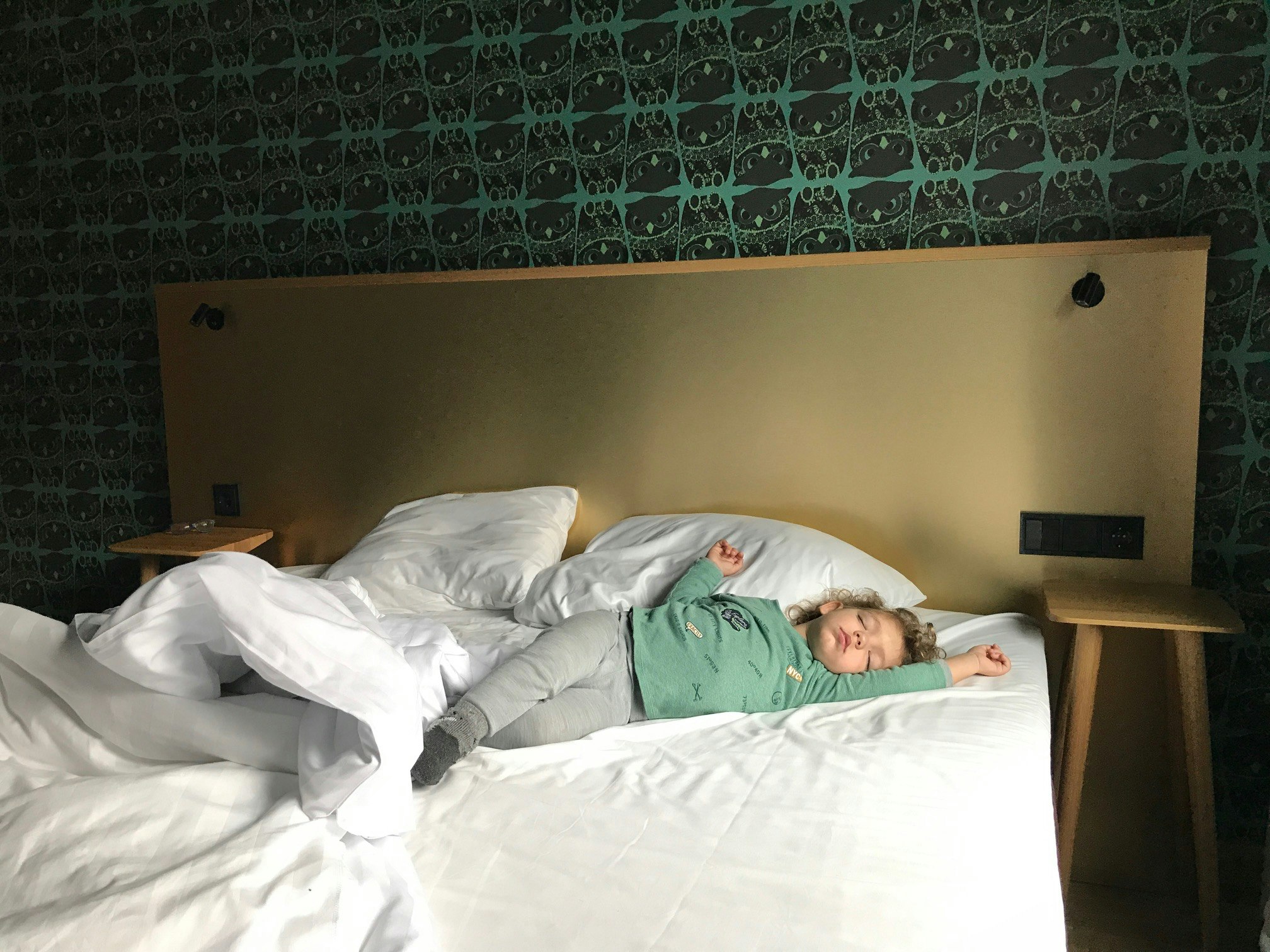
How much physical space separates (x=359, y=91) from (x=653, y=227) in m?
1.01

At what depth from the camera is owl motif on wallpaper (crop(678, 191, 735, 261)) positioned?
238 centimetres

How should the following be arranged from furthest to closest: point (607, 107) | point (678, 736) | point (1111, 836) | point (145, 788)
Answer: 1. point (607, 107)
2. point (1111, 836)
3. point (678, 736)
4. point (145, 788)

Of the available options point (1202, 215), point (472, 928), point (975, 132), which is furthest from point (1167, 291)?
point (472, 928)

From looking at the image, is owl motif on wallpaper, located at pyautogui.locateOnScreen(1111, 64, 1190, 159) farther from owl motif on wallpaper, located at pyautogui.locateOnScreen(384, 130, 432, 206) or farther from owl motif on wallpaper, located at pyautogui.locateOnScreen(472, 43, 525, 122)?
owl motif on wallpaper, located at pyautogui.locateOnScreen(384, 130, 432, 206)

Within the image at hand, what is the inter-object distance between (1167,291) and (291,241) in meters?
2.40

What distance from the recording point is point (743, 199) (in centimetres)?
235

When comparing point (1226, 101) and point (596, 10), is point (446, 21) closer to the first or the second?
point (596, 10)

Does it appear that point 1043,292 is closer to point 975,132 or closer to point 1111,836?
point 975,132

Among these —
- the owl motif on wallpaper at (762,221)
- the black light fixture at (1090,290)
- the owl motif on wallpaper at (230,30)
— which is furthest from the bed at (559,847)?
the owl motif on wallpaper at (230,30)

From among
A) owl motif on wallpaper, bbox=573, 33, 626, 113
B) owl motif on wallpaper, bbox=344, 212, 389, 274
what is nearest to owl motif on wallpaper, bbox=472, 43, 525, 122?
owl motif on wallpaper, bbox=573, 33, 626, 113

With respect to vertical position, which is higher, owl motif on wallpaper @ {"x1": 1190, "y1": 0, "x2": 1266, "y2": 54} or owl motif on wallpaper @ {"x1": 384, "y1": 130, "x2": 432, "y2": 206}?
owl motif on wallpaper @ {"x1": 1190, "y1": 0, "x2": 1266, "y2": 54}

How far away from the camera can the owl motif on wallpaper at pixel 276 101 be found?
2748mm

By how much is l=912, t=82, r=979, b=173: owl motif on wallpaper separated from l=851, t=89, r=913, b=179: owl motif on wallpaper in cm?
3

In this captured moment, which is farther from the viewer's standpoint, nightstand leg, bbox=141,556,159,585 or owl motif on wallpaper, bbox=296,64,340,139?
owl motif on wallpaper, bbox=296,64,340,139
